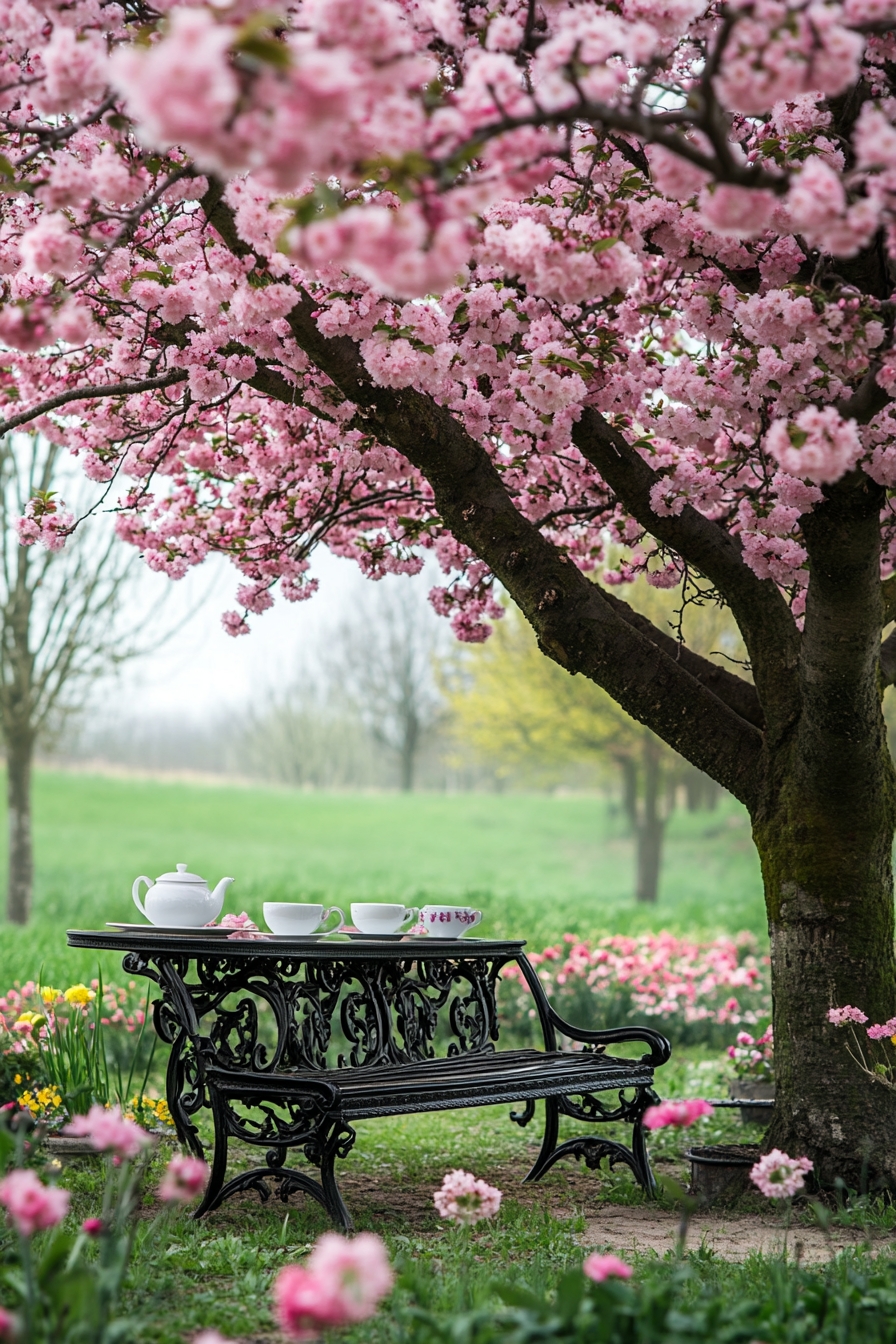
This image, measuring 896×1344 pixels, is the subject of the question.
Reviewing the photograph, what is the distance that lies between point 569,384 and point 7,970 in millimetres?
7021

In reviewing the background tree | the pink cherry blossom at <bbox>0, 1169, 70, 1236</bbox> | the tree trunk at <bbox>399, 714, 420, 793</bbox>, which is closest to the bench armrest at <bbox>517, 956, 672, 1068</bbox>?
the pink cherry blossom at <bbox>0, 1169, 70, 1236</bbox>

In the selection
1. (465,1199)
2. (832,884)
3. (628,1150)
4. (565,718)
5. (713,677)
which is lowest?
(628,1150)

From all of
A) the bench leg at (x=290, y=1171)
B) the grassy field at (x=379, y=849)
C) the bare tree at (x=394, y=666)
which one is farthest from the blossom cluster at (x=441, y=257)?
the bare tree at (x=394, y=666)

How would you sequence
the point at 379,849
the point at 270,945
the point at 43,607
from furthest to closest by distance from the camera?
the point at 379,849 → the point at 43,607 → the point at 270,945

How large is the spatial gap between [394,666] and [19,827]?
2666 centimetres

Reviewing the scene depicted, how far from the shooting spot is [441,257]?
1956 millimetres

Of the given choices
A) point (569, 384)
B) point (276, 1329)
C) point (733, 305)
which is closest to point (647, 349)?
point (733, 305)

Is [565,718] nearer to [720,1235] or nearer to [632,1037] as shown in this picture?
[632,1037]

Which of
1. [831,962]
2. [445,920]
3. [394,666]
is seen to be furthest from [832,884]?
[394,666]

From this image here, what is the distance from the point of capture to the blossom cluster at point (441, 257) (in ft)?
6.51

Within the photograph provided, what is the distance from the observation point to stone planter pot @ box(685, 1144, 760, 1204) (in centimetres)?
452

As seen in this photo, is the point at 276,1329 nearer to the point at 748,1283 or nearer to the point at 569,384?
the point at 748,1283

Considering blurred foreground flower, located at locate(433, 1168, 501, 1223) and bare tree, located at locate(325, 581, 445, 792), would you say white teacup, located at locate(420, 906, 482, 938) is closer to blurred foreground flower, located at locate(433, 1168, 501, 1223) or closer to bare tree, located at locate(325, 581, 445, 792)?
blurred foreground flower, located at locate(433, 1168, 501, 1223)

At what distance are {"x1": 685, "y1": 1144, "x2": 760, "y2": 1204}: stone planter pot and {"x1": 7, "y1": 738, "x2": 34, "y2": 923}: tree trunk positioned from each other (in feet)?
32.3
